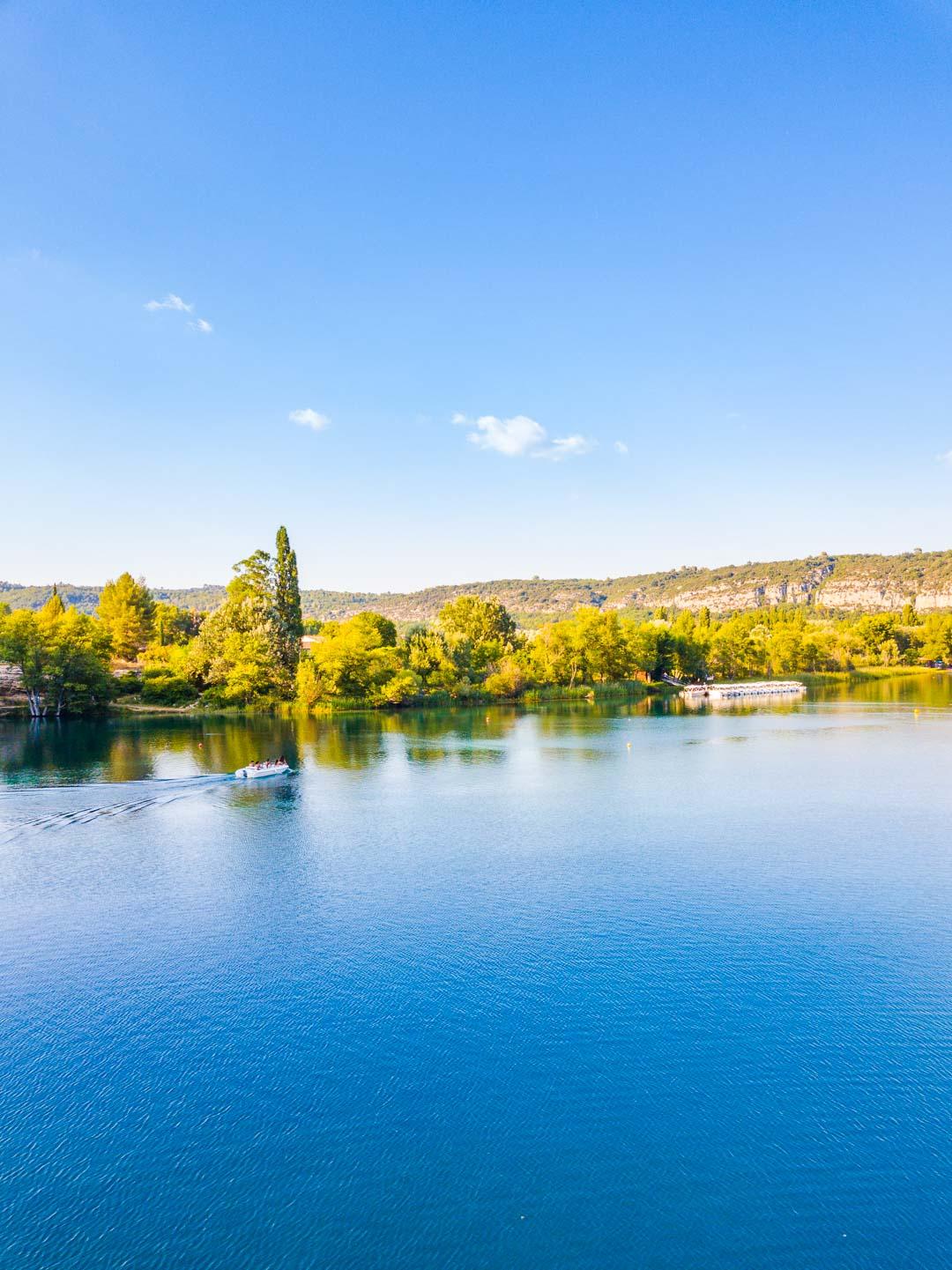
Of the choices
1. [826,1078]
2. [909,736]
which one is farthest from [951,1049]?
[909,736]

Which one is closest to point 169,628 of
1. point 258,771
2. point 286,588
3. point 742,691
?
point 286,588

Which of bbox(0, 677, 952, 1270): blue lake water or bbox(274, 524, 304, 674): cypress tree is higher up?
bbox(274, 524, 304, 674): cypress tree

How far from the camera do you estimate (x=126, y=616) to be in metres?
117

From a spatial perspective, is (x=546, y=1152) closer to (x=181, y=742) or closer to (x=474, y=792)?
(x=474, y=792)

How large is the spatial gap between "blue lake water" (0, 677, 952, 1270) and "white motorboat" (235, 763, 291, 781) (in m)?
11.4

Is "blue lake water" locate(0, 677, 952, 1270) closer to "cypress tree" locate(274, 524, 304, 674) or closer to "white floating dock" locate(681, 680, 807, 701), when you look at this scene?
"cypress tree" locate(274, 524, 304, 674)

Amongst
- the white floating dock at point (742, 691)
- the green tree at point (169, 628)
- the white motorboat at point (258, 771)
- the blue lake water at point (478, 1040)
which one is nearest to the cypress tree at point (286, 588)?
the green tree at point (169, 628)

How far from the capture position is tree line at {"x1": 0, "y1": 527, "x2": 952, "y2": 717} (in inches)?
3561

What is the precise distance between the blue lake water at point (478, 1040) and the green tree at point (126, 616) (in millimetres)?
82011

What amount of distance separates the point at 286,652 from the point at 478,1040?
281 ft

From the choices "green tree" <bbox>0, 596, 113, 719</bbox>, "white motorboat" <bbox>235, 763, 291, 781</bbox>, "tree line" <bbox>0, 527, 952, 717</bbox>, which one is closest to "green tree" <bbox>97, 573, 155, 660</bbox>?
"tree line" <bbox>0, 527, 952, 717</bbox>

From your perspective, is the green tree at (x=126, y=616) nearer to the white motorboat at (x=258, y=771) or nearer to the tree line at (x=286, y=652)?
the tree line at (x=286, y=652)

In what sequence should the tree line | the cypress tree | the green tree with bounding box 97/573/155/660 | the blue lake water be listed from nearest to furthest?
the blue lake water < the tree line < the cypress tree < the green tree with bounding box 97/573/155/660

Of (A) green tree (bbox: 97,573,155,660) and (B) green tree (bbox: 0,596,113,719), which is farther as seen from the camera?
(A) green tree (bbox: 97,573,155,660)
